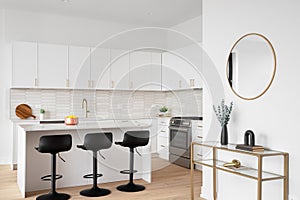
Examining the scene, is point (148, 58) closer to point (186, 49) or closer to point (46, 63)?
point (186, 49)

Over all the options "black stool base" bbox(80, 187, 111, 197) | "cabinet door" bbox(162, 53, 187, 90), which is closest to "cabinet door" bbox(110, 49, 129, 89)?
"cabinet door" bbox(162, 53, 187, 90)

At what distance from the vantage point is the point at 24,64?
19.3 ft

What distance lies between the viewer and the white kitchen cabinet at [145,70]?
7043mm

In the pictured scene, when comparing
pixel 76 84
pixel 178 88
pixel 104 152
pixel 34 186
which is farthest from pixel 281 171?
pixel 76 84

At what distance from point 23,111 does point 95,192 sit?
108 inches

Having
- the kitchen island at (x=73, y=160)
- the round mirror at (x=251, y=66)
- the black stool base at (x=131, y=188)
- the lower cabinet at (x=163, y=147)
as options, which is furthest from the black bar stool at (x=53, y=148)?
the lower cabinet at (x=163, y=147)

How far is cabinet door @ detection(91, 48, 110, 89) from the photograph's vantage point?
655 centimetres

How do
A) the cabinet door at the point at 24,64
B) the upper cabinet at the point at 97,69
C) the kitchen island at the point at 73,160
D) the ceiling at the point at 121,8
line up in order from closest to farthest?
the kitchen island at the point at 73,160
the ceiling at the point at 121,8
the cabinet door at the point at 24,64
the upper cabinet at the point at 97,69

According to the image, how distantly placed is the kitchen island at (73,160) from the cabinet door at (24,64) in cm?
162

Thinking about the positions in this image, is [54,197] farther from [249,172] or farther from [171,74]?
[171,74]

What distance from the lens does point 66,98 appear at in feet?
21.4

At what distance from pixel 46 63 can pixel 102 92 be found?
1.39 metres

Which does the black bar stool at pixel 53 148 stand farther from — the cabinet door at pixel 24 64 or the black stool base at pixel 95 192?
the cabinet door at pixel 24 64

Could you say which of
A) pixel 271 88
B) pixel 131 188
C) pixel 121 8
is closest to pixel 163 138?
pixel 131 188
